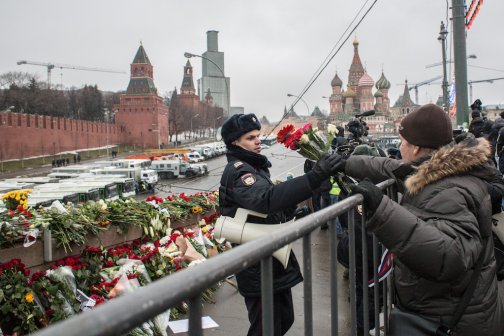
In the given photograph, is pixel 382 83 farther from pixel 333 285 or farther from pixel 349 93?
pixel 333 285

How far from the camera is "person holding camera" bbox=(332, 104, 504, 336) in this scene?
78.1 inches

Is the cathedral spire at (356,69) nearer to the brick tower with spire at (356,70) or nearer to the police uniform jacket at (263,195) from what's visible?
the brick tower with spire at (356,70)

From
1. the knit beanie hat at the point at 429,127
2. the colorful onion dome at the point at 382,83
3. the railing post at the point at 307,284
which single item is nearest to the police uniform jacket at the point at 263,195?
the knit beanie hat at the point at 429,127

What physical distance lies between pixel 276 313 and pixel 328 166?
933mm

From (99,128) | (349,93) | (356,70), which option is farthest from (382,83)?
(99,128)

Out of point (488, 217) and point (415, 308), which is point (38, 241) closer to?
point (415, 308)

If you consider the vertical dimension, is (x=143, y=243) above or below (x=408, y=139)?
below

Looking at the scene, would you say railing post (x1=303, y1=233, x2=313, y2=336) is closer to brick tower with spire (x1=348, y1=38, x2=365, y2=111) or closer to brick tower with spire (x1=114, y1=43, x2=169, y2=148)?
brick tower with spire (x1=114, y1=43, x2=169, y2=148)

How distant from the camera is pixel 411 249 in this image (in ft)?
6.49

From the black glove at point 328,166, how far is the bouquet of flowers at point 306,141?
26 centimetres

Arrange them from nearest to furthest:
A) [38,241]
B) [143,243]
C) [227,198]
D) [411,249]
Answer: [411,249], [227,198], [38,241], [143,243]

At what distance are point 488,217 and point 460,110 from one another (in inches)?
255

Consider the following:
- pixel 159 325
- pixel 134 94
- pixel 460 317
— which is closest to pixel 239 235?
pixel 159 325

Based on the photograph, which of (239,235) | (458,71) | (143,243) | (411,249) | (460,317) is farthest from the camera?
(458,71)
